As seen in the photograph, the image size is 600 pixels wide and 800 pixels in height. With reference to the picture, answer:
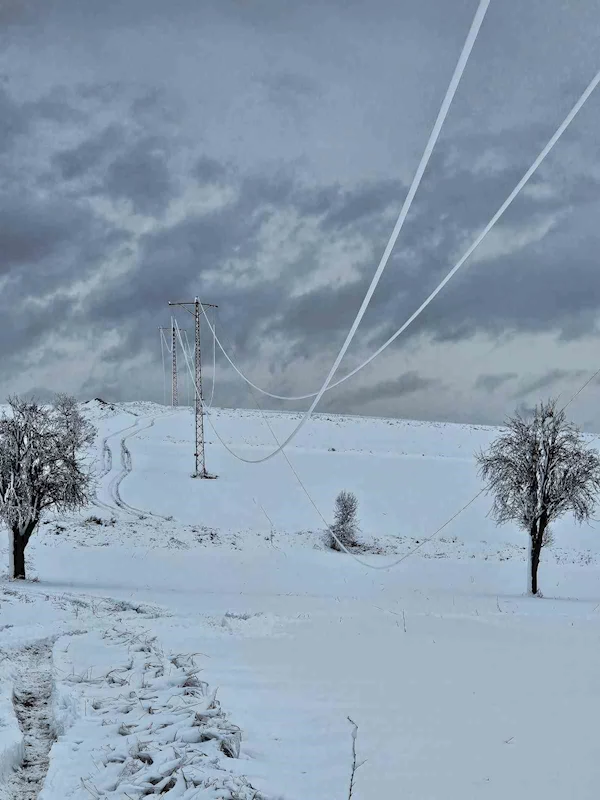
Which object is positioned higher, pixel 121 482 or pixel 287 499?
pixel 121 482

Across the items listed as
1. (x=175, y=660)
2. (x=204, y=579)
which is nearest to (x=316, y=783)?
(x=175, y=660)

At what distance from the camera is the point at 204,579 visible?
2778 centimetres

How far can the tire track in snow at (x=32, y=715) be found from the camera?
6.71m

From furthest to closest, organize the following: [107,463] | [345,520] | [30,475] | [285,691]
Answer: [107,463], [345,520], [30,475], [285,691]

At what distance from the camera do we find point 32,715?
8.69 metres

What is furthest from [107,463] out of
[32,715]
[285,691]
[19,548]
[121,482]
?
[285,691]

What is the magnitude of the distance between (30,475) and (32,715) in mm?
16851

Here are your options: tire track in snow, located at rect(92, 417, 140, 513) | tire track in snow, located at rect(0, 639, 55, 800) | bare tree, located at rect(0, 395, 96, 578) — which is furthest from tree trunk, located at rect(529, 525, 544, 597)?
tire track in snow, located at rect(92, 417, 140, 513)

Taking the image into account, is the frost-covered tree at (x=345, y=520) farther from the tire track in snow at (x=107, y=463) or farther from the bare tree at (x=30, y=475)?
the bare tree at (x=30, y=475)

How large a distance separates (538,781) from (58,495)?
21.8 m

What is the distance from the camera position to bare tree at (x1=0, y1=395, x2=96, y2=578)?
2386 centimetres

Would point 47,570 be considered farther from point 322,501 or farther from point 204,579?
point 322,501

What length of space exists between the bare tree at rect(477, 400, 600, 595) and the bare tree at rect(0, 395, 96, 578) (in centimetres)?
1567

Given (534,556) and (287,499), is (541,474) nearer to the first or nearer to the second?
(534,556)
